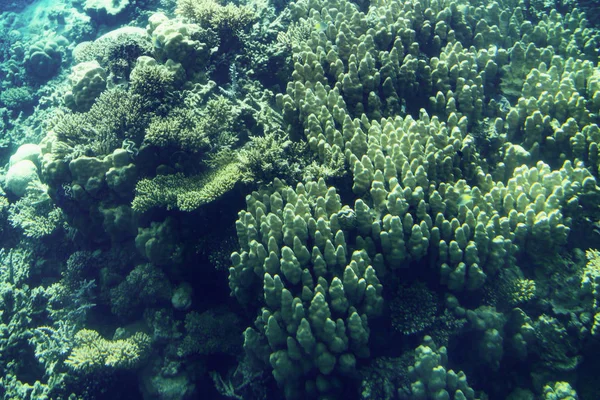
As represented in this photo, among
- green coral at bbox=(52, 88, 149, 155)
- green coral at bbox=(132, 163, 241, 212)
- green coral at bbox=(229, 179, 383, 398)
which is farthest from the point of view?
green coral at bbox=(52, 88, 149, 155)

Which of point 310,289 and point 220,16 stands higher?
point 220,16

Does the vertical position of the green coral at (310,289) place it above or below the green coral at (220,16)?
below

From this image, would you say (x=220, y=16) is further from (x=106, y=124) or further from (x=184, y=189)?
(x=184, y=189)

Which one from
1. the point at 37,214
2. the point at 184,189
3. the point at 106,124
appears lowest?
the point at 37,214

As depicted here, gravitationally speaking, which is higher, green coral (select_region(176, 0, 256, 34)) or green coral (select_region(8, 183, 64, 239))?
green coral (select_region(176, 0, 256, 34))

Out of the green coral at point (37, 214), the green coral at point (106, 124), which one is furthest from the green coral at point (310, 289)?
the green coral at point (37, 214)

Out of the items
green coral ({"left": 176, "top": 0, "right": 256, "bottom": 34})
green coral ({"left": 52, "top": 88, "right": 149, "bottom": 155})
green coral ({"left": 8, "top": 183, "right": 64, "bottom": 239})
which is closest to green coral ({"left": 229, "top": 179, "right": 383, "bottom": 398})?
green coral ({"left": 52, "top": 88, "right": 149, "bottom": 155})

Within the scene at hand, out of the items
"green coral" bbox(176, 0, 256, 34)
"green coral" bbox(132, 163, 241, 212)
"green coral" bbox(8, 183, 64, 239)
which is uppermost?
"green coral" bbox(176, 0, 256, 34)

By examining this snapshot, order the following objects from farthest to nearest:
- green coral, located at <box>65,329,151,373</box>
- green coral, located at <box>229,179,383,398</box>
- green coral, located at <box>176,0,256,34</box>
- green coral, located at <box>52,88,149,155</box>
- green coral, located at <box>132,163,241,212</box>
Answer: green coral, located at <box>176,0,256,34</box> → green coral, located at <box>52,88,149,155</box> → green coral, located at <box>65,329,151,373</box> → green coral, located at <box>132,163,241,212</box> → green coral, located at <box>229,179,383,398</box>

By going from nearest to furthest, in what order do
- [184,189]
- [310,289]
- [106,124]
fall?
[310,289] < [184,189] < [106,124]

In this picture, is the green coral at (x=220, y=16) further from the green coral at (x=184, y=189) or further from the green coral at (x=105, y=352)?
the green coral at (x=105, y=352)

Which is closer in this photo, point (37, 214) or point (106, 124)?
point (106, 124)

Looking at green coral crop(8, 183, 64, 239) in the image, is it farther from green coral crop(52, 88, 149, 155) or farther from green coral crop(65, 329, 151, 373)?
green coral crop(65, 329, 151, 373)

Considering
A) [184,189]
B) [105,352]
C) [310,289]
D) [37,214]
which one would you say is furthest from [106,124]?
[310,289]
